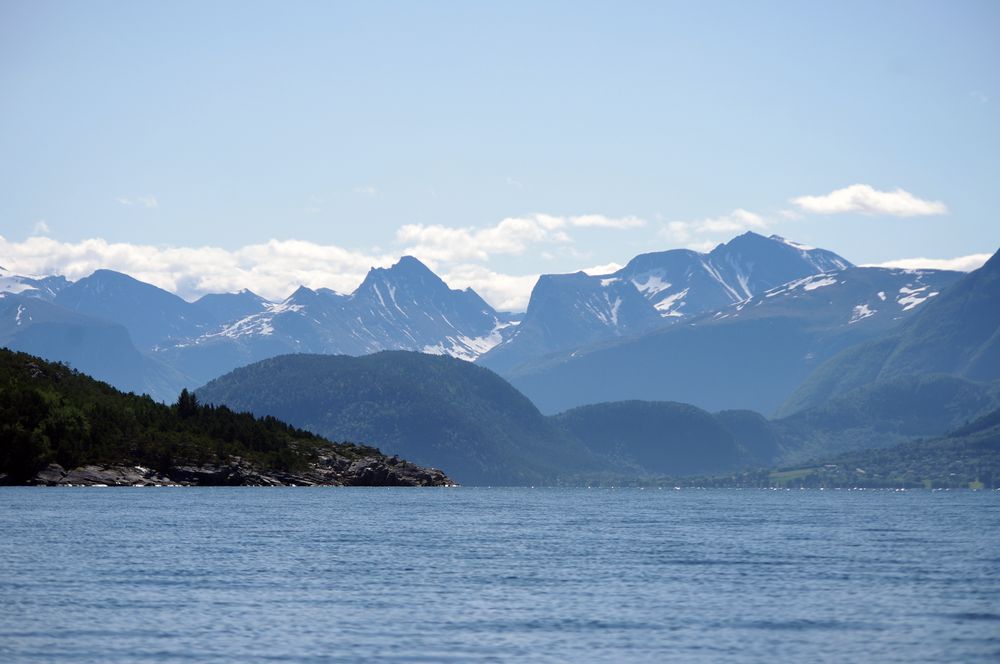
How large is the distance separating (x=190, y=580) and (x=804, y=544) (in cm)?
6775

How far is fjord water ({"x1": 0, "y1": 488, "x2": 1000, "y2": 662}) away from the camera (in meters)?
60.3

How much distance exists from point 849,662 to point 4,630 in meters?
41.4

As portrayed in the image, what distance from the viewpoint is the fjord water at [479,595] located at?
60312mm

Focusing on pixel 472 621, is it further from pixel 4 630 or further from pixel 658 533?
pixel 658 533

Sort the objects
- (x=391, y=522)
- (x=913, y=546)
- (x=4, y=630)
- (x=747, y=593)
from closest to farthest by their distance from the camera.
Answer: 1. (x=4, y=630)
2. (x=747, y=593)
3. (x=913, y=546)
4. (x=391, y=522)

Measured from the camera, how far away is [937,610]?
7356cm

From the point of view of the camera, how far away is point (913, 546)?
124688 mm

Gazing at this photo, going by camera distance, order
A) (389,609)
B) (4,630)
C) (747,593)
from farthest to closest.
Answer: (747,593) → (389,609) → (4,630)

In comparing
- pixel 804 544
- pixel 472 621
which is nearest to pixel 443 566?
pixel 472 621

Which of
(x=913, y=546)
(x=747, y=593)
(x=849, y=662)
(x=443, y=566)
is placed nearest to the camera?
(x=849, y=662)

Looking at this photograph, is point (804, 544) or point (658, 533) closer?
point (804, 544)

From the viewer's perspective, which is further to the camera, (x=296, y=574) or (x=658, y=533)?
(x=658, y=533)

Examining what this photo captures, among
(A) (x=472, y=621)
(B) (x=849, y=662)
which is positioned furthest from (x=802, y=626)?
(A) (x=472, y=621)

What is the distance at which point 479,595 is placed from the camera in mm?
A: 79938
